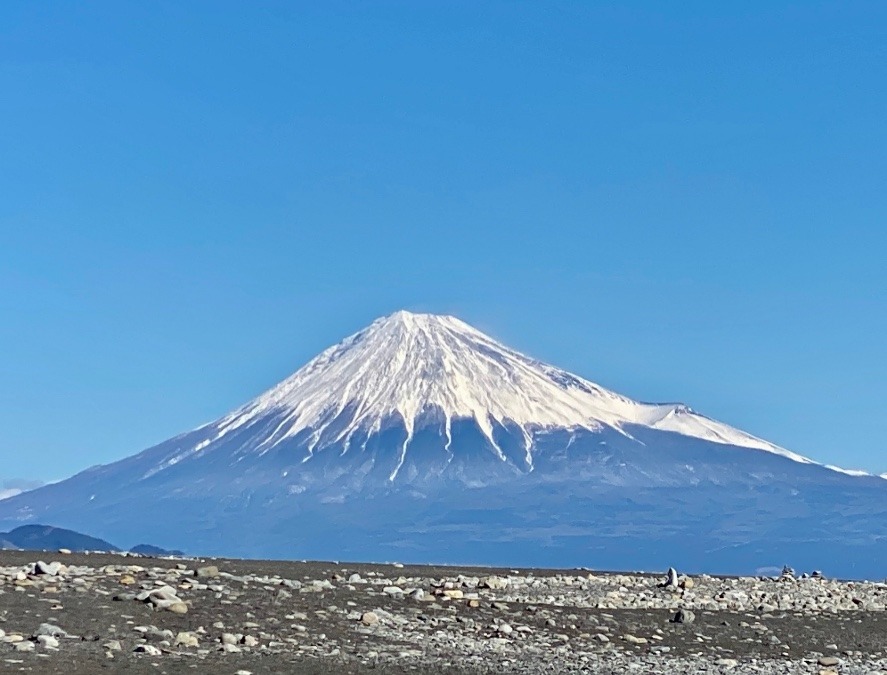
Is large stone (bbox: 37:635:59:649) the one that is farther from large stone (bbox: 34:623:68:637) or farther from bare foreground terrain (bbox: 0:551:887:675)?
large stone (bbox: 34:623:68:637)

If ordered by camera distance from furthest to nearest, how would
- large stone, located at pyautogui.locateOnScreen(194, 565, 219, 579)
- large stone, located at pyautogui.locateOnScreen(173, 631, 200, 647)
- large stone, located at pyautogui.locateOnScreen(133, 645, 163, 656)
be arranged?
large stone, located at pyautogui.locateOnScreen(194, 565, 219, 579) < large stone, located at pyautogui.locateOnScreen(173, 631, 200, 647) < large stone, located at pyautogui.locateOnScreen(133, 645, 163, 656)

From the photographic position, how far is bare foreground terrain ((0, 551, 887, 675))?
18812 mm

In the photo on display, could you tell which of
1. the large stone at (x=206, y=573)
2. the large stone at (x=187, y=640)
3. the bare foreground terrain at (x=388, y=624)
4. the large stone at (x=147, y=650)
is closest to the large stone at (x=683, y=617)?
the bare foreground terrain at (x=388, y=624)

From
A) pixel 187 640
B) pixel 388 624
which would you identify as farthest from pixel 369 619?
pixel 187 640

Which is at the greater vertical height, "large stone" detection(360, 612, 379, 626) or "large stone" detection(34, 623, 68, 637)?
"large stone" detection(360, 612, 379, 626)

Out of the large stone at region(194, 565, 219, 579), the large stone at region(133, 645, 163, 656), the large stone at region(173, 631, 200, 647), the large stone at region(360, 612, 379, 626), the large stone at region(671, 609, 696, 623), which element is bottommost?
the large stone at region(133, 645, 163, 656)

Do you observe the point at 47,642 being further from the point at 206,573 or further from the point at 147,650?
the point at 206,573

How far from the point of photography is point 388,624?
73.3 ft

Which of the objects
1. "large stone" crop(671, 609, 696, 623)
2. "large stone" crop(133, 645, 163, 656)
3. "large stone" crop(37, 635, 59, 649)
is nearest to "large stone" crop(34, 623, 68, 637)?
"large stone" crop(37, 635, 59, 649)

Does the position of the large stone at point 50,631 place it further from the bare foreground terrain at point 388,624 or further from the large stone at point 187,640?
the large stone at point 187,640

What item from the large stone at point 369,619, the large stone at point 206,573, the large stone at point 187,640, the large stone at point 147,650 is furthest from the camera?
the large stone at point 206,573

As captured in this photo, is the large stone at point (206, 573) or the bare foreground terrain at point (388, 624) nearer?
the bare foreground terrain at point (388, 624)

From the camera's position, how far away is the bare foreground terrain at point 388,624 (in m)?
18.8

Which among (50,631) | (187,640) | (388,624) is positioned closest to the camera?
(50,631)
